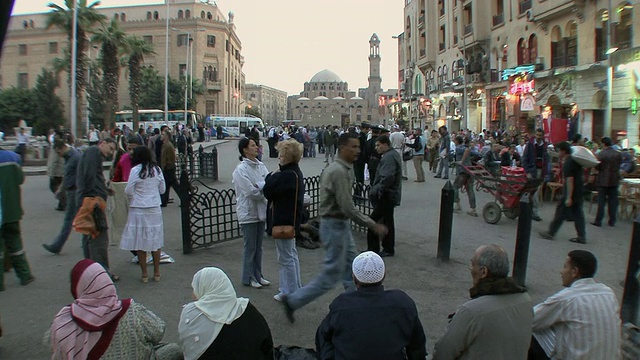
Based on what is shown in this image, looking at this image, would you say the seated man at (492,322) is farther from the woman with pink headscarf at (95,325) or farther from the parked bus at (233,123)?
the parked bus at (233,123)

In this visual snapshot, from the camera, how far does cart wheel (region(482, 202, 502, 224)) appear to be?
33.7ft

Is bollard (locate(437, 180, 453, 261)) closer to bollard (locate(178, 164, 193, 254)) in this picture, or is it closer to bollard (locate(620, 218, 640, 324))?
bollard (locate(620, 218, 640, 324))

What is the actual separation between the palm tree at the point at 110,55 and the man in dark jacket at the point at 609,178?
34.8 m

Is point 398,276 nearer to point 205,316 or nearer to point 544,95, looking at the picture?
point 205,316

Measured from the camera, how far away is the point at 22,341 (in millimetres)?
4703

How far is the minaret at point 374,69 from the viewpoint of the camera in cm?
12938

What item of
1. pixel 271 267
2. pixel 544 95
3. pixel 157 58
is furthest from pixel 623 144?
pixel 157 58

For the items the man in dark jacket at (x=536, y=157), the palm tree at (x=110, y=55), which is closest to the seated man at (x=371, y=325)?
the man in dark jacket at (x=536, y=157)

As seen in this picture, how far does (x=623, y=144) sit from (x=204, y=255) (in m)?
16.0

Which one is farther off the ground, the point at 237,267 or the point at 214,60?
the point at 214,60

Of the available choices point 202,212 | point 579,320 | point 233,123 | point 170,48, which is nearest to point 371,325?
point 579,320

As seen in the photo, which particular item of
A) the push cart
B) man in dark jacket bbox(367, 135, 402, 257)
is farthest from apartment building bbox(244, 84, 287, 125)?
man in dark jacket bbox(367, 135, 402, 257)

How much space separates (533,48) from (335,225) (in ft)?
83.8

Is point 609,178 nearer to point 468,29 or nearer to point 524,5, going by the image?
point 524,5
